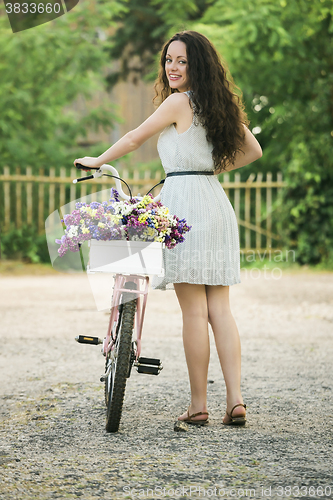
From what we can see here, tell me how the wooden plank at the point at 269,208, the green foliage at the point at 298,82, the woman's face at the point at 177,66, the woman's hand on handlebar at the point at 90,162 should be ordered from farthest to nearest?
the wooden plank at the point at 269,208 → the green foliage at the point at 298,82 → the woman's face at the point at 177,66 → the woman's hand on handlebar at the point at 90,162

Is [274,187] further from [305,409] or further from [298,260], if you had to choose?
[305,409]

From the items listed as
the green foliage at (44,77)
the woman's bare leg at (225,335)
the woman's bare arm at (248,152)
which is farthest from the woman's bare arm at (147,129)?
the green foliage at (44,77)

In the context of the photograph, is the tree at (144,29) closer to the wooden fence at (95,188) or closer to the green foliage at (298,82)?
the green foliage at (298,82)

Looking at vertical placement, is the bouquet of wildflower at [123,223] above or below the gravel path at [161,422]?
above

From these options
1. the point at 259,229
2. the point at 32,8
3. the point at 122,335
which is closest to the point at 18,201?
the point at 32,8

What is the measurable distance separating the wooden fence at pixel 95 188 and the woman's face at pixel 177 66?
9294mm

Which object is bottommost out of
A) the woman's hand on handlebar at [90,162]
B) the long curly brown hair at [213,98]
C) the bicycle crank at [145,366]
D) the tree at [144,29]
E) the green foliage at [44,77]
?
the bicycle crank at [145,366]

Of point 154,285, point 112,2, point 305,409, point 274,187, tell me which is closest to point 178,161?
point 154,285

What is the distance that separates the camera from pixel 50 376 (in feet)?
14.3

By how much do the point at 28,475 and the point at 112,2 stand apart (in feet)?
42.5

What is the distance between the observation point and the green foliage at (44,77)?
1397 centimetres

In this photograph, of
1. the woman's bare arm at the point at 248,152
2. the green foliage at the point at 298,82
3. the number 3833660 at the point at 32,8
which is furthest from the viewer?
the number 3833660 at the point at 32,8

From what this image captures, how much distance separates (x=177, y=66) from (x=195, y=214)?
72 centimetres

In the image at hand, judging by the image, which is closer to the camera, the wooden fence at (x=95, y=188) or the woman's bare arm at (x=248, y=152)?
the woman's bare arm at (x=248, y=152)
